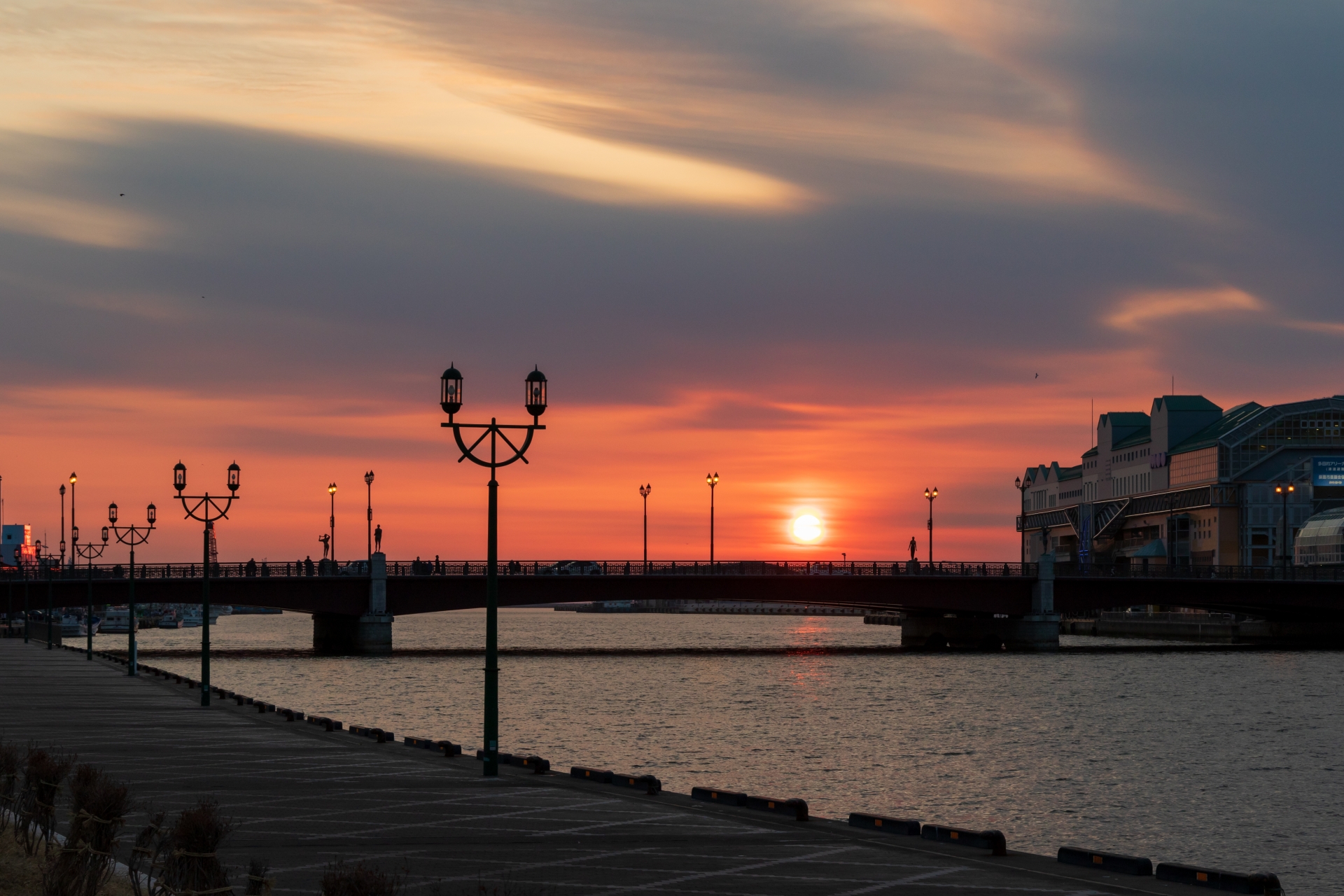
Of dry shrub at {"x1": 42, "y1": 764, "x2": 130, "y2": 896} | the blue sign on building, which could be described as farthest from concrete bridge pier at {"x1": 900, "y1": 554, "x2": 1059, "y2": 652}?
dry shrub at {"x1": 42, "y1": 764, "x2": 130, "y2": 896}

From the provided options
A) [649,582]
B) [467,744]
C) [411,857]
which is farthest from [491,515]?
[649,582]

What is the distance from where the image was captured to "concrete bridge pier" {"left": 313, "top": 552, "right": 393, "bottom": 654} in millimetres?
123250

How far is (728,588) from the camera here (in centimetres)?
12500

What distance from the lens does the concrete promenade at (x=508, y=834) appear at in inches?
854

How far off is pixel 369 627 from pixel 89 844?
11074 centimetres

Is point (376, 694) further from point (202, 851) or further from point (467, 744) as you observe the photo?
point (202, 851)

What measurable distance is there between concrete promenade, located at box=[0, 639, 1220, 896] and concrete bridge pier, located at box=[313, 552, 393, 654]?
260ft

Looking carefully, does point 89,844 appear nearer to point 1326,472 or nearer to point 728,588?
point 728,588

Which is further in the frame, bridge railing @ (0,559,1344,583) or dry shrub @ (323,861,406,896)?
bridge railing @ (0,559,1344,583)

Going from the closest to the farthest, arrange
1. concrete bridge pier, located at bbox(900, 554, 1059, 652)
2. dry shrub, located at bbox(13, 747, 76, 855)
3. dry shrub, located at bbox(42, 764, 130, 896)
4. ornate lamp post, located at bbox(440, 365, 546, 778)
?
dry shrub, located at bbox(42, 764, 130, 896) → dry shrub, located at bbox(13, 747, 76, 855) → ornate lamp post, located at bbox(440, 365, 546, 778) → concrete bridge pier, located at bbox(900, 554, 1059, 652)

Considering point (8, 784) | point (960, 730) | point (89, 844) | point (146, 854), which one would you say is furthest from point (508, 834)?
point (960, 730)

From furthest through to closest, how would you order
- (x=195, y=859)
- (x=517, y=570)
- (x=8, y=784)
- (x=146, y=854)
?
(x=517, y=570)
(x=8, y=784)
(x=146, y=854)
(x=195, y=859)

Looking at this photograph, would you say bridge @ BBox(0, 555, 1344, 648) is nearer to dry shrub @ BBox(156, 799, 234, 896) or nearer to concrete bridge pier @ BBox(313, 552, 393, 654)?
concrete bridge pier @ BBox(313, 552, 393, 654)

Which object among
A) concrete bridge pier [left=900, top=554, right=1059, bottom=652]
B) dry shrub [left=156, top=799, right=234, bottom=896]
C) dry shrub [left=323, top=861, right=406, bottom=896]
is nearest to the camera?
dry shrub [left=323, top=861, right=406, bottom=896]
